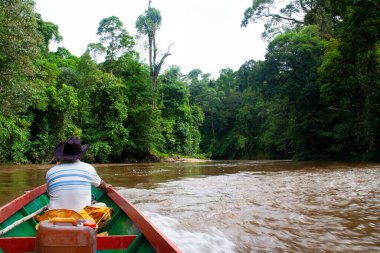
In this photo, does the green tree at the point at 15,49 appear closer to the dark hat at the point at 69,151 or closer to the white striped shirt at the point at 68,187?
the dark hat at the point at 69,151

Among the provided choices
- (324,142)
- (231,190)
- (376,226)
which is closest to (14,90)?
(231,190)

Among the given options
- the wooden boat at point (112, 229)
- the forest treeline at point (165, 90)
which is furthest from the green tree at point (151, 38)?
the wooden boat at point (112, 229)

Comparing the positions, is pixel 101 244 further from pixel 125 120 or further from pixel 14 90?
pixel 125 120

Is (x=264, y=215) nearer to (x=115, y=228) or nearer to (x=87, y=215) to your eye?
(x=115, y=228)

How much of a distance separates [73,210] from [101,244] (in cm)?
48

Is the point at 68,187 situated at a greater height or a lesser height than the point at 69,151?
lesser

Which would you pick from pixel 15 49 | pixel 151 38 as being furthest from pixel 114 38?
pixel 15 49

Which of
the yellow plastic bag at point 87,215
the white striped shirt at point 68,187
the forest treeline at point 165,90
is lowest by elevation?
the yellow plastic bag at point 87,215

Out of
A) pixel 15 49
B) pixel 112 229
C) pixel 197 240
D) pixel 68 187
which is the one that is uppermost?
pixel 15 49

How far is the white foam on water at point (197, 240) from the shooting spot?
412cm

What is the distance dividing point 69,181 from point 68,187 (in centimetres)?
5

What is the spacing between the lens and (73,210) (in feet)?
10.2

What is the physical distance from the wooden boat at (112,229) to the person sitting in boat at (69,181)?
0.44m

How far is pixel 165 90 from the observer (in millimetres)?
34281
